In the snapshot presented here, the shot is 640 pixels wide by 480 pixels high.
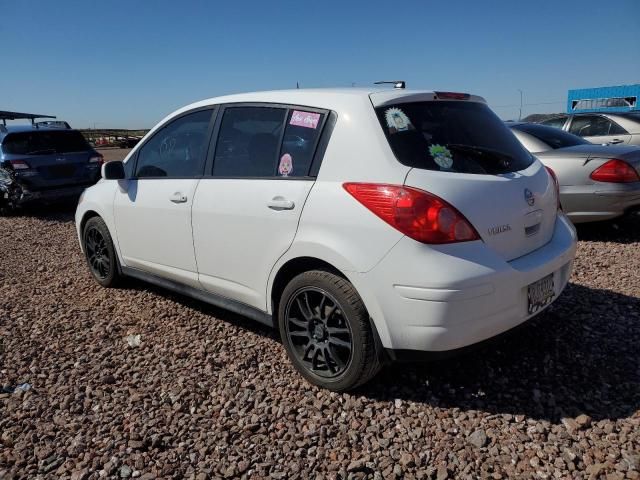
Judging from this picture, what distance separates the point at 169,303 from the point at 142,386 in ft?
4.67

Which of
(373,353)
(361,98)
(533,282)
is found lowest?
(373,353)

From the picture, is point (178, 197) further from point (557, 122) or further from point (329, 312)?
point (557, 122)

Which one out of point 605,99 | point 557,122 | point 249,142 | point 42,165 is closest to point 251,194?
point 249,142

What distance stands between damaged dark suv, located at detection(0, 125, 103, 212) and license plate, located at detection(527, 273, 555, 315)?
28.3 feet

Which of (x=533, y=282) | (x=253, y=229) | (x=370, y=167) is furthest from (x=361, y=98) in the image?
(x=533, y=282)

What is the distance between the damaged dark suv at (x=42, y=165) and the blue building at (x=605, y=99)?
2791 cm

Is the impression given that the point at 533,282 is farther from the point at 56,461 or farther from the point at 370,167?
the point at 56,461

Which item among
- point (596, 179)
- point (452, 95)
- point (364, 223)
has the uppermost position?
point (452, 95)

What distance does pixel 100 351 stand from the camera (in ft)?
12.1

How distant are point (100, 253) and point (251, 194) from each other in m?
2.47

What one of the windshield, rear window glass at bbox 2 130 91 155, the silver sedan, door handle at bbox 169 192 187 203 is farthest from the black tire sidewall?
rear window glass at bbox 2 130 91 155

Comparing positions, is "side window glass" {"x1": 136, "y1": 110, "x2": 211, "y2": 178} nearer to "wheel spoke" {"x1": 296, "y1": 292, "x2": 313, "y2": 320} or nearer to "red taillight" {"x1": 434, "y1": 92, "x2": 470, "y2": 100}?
"wheel spoke" {"x1": 296, "y1": 292, "x2": 313, "y2": 320}

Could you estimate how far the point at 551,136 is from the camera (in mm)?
6672

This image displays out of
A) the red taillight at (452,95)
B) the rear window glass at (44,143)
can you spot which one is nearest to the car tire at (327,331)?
the red taillight at (452,95)
